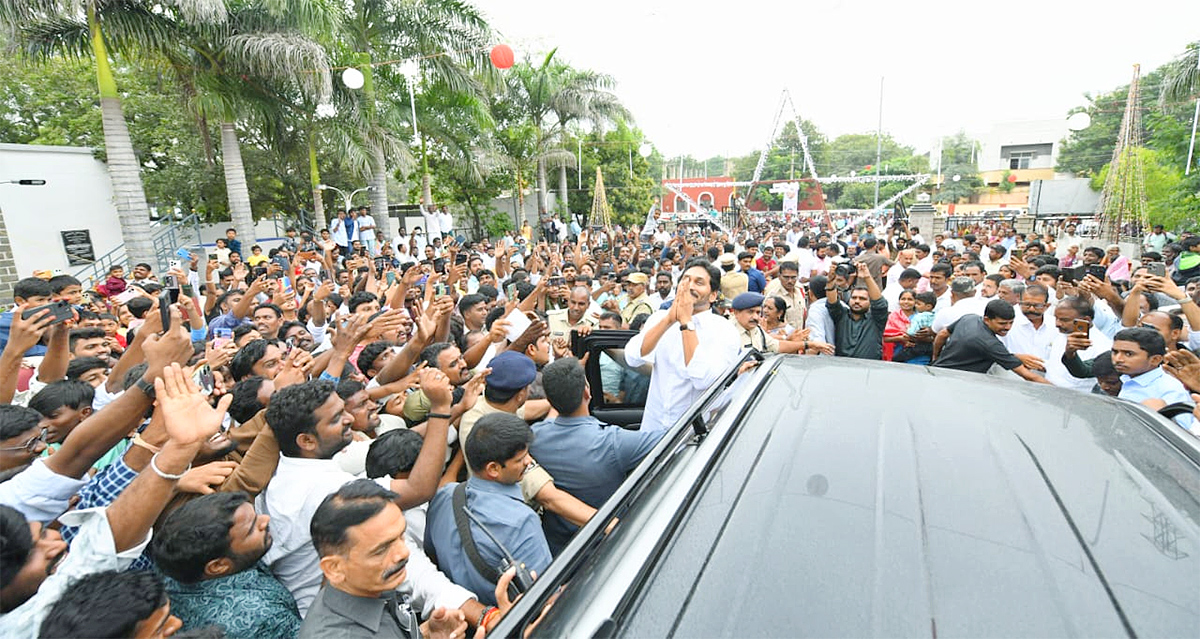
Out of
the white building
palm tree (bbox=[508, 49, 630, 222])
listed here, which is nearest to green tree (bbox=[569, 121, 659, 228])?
palm tree (bbox=[508, 49, 630, 222])

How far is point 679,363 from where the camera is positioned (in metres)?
3.29

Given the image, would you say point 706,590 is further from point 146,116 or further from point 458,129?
point 146,116

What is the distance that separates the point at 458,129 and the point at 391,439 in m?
17.3

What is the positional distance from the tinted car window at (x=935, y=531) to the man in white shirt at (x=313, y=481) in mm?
1036

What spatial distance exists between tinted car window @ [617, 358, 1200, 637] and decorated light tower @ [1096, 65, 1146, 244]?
55.9ft

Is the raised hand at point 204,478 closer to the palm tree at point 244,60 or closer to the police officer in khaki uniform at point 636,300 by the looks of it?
the police officer in khaki uniform at point 636,300

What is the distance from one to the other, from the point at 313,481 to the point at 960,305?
5258 mm

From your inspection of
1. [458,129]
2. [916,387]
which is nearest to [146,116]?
[458,129]

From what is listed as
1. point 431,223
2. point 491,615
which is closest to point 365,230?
point 431,223

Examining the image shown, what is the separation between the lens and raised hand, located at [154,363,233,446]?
1.88m

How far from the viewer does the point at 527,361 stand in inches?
115

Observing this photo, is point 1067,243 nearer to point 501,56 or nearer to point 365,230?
point 501,56

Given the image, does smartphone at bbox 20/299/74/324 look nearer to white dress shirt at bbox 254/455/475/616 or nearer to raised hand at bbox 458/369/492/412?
white dress shirt at bbox 254/455/475/616

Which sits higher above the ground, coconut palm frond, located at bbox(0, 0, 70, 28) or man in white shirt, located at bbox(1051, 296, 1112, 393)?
coconut palm frond, located at bbox(0, 0, 70, 28)
